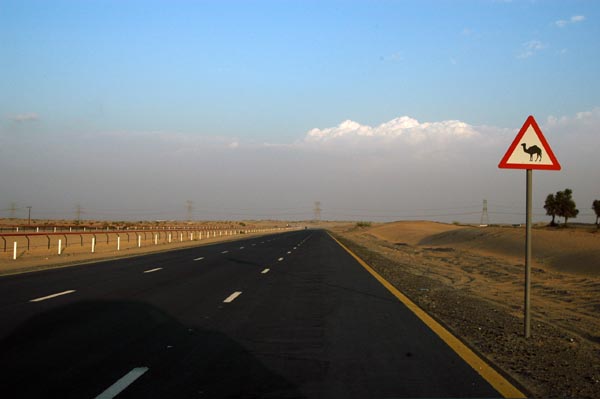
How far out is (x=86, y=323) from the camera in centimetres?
1080

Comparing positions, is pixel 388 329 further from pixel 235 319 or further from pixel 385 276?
pixel 385 276

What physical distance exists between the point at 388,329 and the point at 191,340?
3327mm

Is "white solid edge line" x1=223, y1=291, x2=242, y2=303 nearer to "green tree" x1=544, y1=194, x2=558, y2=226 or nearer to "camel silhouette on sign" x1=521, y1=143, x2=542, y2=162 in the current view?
"camel silhouette on sign" x1=521, y1=143, x2=542, y2=162

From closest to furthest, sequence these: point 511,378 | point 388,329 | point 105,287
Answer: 1. point 511,378
2. point 388,329
3. point 105,287

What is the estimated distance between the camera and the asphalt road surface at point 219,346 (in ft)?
21.6

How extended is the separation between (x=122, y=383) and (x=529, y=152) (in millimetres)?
6705

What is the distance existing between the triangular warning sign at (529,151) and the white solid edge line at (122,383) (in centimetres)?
598

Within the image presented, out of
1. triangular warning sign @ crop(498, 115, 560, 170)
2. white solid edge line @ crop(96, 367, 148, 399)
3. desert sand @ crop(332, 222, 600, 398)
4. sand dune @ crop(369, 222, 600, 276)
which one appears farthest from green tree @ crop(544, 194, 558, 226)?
white solid edge line @ crop(96, 367, 148, 399)

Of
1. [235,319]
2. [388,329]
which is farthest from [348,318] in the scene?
[235,319]

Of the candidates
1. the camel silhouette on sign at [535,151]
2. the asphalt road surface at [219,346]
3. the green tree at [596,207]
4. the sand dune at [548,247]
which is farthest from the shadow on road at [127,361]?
the green tree at [596,207]

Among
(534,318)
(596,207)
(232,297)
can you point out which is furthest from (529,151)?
(596,207)

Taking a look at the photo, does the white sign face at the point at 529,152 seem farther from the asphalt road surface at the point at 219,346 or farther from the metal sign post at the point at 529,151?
the asphalt road surface at the point at 219,346

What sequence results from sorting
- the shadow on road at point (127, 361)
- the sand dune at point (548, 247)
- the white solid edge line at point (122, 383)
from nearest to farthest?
1. the white solid edge line at point (122, 383)
2. the shadow on road at point (127, 361)
3. the sand dune at point (548, 247)

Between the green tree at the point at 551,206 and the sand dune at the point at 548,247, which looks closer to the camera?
the sand dune at the point at 548,247
